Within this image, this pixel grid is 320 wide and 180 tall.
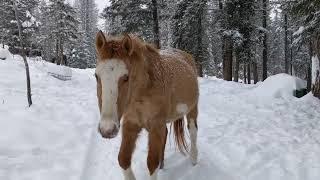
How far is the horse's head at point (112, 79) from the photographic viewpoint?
144 inches

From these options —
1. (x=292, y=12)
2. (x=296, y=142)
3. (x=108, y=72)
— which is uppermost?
(x=292, y=12)

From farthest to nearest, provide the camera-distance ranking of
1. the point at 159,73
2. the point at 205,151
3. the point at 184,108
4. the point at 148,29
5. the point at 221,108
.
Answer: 1. the point at 148,29
2. the point at 221,108
3. the point at 205,151
4. the point at 184,108
5. the point at 159,73

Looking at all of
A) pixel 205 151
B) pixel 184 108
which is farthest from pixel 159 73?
pixel 205 151

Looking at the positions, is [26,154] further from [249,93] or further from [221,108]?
[249,93]

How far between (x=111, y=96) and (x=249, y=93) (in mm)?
12956

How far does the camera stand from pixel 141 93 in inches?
186

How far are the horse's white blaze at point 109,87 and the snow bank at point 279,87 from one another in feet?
39.5

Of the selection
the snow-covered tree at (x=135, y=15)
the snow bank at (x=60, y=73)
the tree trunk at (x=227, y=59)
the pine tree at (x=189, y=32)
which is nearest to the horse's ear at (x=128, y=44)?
the snow bank at (x=60, y=73)

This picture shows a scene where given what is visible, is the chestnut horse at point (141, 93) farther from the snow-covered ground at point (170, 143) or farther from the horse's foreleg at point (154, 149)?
the snow-covered ground at point (170, 143)

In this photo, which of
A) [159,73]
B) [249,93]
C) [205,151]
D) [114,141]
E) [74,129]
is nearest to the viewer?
[159,73]

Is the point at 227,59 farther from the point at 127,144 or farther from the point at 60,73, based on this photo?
the point at 127,144

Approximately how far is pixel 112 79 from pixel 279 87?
12.9 m

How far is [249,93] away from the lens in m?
15.9

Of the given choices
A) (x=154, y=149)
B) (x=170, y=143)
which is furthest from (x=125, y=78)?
(x=170, y=143)
